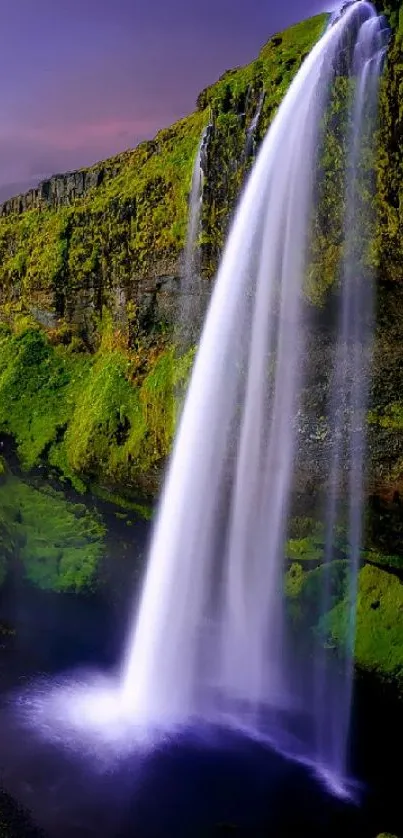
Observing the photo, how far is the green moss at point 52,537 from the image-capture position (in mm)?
17438

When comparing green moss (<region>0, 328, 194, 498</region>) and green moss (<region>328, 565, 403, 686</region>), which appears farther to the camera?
green moss (<region>0, 328, 194, 498</region>)

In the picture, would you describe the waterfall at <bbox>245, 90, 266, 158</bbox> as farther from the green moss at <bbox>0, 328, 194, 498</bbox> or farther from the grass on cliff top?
the green moss at <bbox>0, 328, 194, 498</bbox>

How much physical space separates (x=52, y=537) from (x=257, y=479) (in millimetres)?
7671

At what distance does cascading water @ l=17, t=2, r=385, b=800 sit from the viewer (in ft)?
37.2

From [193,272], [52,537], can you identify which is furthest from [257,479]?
[52,537]

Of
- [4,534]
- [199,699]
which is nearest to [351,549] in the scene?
[199,699]

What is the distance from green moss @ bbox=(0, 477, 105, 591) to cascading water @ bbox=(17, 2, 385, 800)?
14.0ft

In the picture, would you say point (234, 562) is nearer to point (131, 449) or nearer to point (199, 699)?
point (199, 699)

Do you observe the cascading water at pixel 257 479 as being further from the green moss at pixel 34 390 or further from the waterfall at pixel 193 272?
the green moss at pixel 34 390

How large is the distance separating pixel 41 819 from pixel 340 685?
6.11 m

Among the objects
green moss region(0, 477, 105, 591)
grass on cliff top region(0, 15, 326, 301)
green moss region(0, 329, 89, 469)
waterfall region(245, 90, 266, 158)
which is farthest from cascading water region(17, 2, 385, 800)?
green moss region(0, 329, 89, 469)

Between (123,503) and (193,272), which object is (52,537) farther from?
(193,272)

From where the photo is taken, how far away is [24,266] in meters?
23.3

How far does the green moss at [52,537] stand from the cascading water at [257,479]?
4258 millimetres
